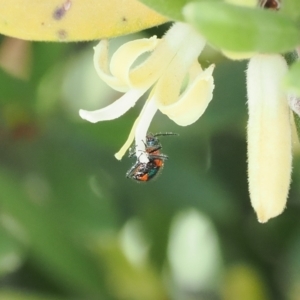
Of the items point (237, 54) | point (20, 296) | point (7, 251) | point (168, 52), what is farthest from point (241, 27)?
point (20, 296)

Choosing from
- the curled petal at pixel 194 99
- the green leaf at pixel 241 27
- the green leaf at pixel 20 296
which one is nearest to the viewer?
the green leaf at pixel 241 27

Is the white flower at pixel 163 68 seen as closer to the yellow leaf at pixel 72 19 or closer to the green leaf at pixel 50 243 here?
the yellow leaf at pixel 72 19

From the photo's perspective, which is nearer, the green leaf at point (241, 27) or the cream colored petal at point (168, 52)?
the green leaf at point (241, 27)

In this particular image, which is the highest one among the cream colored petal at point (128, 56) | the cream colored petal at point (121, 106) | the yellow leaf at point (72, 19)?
the yellow leaf at point (72, 19)

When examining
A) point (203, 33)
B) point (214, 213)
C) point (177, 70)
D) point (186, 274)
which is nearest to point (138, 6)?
point (177, 70)

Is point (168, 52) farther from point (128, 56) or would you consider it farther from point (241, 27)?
point (241, 27)

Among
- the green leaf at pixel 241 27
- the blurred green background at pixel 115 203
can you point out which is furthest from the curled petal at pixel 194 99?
the blurred green background at pixel 115 203

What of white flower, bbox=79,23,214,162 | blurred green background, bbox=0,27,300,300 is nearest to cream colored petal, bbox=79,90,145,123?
white flower, bbox=79,23,214,162
